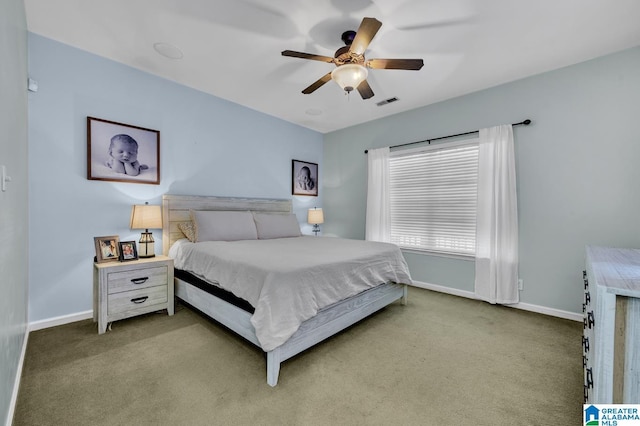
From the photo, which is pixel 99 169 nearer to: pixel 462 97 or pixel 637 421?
pixel 637 421

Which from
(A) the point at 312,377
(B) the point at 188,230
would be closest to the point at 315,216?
(B) the point at 188,230

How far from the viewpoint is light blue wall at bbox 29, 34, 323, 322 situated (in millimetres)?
2395

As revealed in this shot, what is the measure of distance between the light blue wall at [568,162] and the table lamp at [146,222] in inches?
135

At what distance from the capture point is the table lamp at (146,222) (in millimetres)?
2691

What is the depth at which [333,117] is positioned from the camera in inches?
175

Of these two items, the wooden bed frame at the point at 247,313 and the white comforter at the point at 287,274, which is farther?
the wooden bed frame at the point at 247,313

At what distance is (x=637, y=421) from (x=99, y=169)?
409cm

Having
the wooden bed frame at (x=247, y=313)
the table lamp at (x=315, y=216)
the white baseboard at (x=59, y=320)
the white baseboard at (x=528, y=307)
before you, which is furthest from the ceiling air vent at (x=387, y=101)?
the white baseboard at (x=59, y=320)

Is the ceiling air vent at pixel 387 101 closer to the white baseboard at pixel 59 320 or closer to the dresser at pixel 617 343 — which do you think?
the dresser at pixel 617 343

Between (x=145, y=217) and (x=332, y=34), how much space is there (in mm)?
2604

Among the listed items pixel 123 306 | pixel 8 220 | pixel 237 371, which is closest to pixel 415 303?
pixel 237 371

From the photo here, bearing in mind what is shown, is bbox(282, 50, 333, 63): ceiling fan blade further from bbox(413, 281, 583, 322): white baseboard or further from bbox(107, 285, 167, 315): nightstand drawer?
bbox(413, 281, 583, 322): white baseboard

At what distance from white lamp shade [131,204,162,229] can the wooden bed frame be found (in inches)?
14.0

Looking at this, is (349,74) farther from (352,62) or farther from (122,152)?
(122,152)
